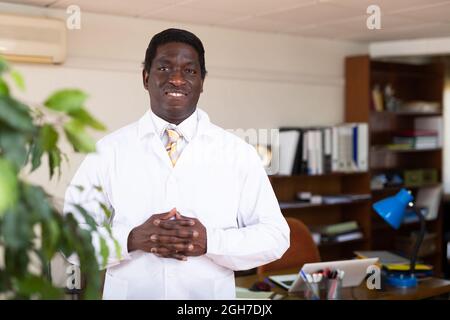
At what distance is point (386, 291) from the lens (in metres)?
2.86

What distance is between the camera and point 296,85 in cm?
468

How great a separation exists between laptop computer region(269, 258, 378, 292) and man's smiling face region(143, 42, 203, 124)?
1.15 meters

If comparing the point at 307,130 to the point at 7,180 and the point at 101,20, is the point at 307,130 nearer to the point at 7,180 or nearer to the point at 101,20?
the point at 101,20

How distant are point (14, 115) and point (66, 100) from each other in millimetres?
71

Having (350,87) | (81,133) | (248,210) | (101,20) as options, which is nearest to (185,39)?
(248,210)

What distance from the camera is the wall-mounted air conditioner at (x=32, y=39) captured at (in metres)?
3.22

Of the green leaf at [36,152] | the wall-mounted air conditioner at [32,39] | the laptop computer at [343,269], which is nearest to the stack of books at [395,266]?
the laptop computer at [343,269]

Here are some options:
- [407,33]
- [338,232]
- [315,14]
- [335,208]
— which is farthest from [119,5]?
[335,208]

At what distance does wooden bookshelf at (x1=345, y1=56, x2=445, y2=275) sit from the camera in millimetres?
5027

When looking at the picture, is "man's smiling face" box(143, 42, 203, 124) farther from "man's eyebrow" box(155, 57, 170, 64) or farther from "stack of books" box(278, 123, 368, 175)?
"stack of books" box(278, 123, 368, 175)

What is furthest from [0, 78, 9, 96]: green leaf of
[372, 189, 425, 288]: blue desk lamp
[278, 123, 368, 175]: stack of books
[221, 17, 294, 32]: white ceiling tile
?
[278, 123, 368, 175]: stack of books

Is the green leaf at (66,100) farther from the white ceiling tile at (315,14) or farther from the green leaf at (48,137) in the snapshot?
the white ceiling tile at (315,14)
